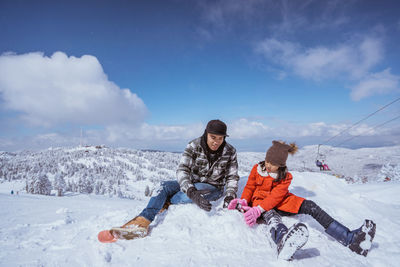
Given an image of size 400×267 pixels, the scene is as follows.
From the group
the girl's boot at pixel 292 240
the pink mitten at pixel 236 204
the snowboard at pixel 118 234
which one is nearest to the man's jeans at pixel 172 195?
the snowboard at pixel 118 234

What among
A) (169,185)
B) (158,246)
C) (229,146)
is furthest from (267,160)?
(158,246)

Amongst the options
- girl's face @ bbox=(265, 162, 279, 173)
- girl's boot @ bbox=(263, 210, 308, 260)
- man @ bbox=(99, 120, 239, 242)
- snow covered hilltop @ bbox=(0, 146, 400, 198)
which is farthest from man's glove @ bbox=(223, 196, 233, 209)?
snow covered hilltop @ bbox=(0, 146, 400, 198)

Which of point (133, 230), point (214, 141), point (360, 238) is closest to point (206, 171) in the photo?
point (214, 141)

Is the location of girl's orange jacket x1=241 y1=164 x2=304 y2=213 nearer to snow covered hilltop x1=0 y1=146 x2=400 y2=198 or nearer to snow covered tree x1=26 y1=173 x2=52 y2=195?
snow covered tree x1=26 y1=173 x2=52 y2=195

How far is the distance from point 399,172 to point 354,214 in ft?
79.2

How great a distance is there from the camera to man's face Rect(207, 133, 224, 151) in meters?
3.13

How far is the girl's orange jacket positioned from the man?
12.4 inches

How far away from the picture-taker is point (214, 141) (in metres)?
3.18

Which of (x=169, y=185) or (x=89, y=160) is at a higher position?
(x=169, y=185)

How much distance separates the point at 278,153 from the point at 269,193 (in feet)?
2.23

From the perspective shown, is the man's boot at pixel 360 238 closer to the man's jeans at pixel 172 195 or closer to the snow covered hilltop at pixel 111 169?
the man's jeans at pixel 172 195

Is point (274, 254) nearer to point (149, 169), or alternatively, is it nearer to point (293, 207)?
point (293, 207)

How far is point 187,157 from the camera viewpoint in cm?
334

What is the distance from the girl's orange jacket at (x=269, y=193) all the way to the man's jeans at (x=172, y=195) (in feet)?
1.93
